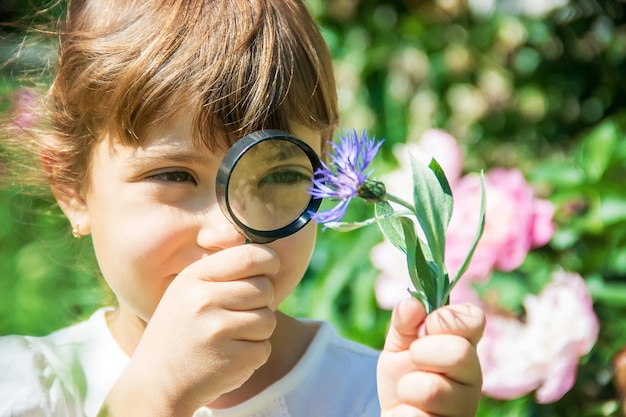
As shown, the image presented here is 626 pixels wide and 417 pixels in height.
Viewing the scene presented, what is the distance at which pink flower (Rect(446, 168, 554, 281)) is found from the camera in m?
2.83

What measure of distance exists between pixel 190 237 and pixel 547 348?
1.37m

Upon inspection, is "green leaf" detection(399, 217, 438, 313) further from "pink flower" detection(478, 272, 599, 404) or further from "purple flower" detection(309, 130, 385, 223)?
"pink flower" detection(478, 272, 599, 404)

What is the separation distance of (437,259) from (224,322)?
448mm

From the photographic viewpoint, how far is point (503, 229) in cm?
284

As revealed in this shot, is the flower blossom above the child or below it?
below

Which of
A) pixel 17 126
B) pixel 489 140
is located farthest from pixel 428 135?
pixel 17 126

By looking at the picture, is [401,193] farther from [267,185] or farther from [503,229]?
[267,185]

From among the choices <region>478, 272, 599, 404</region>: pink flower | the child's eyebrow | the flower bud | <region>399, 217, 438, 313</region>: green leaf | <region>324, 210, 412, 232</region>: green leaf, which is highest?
the flower bud

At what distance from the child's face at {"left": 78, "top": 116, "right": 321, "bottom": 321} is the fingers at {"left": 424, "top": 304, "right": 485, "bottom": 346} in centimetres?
46

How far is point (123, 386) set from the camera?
169 centimetres

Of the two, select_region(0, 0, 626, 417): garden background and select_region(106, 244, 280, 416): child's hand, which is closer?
select_region(106, 244, 280, 416): child's hand

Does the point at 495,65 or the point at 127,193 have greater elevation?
Result: the point at 127,193

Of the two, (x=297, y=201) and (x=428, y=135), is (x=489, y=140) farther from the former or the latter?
(x=297, y=201)

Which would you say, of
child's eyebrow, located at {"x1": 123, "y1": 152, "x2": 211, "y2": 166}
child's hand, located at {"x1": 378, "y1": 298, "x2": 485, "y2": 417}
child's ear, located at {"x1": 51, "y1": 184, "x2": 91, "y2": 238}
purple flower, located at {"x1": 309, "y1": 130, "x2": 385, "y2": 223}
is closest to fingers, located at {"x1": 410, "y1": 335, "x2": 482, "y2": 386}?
child's hand, located at {"x1": 378, "y1": 298, "x2": 485, "y2": 417}
